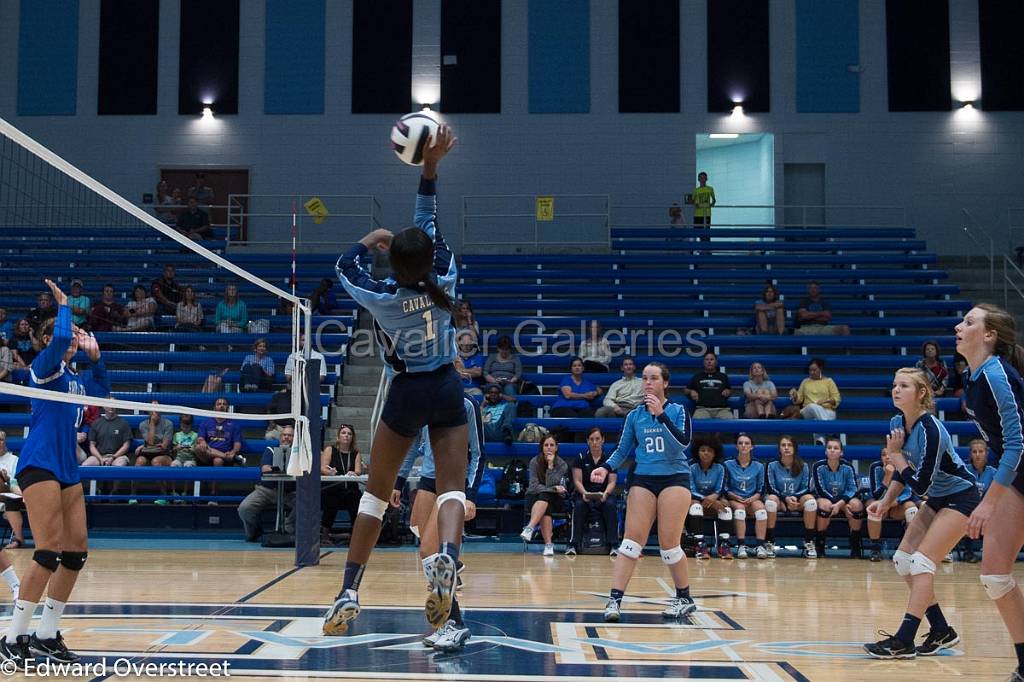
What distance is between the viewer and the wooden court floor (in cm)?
515

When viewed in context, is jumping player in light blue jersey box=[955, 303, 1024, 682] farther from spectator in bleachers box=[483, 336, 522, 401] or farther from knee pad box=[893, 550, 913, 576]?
spectator in bleachers box=[483, 336, 522, 401]

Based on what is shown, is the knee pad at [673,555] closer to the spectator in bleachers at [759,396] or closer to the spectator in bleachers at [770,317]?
the spectator in bleachers at [759,396]

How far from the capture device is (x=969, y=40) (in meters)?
20.4

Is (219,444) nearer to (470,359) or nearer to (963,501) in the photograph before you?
(470,359)

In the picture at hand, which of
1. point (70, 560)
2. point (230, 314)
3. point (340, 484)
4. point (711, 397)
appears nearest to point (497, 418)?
point (340, 484)

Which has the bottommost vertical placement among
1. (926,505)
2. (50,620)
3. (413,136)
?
(50,620)

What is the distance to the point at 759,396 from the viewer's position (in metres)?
13.9

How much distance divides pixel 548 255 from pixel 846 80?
7234 mm

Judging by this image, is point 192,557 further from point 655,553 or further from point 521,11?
point 521,11

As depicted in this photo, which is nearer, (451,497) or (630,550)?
(451,497)

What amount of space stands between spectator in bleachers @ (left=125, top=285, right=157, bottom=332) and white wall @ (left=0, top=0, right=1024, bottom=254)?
7135 millimetres

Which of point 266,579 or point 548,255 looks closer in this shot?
point 266,579

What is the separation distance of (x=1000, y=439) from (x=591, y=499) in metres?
7.14

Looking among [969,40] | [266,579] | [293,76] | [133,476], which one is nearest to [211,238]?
[293,76]
